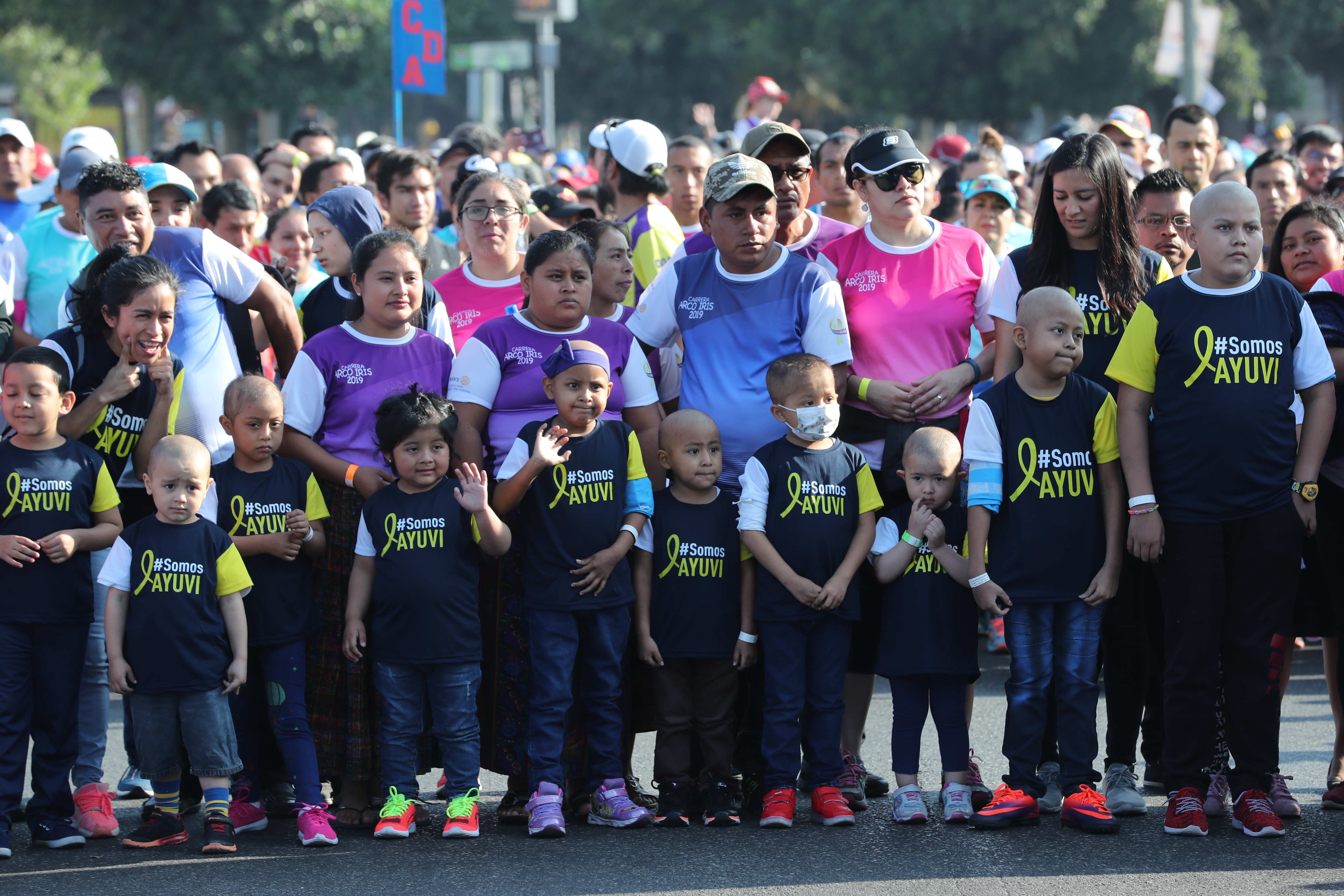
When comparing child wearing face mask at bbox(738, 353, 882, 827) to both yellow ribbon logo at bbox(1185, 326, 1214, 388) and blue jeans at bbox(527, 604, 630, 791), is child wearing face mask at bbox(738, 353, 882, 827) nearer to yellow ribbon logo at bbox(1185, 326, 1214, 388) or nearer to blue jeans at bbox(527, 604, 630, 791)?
blue jeans at bbox(527, 604, 630, 791)

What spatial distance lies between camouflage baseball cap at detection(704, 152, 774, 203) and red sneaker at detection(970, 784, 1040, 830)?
7.32 ft

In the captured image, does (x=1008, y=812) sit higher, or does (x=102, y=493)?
(x=102, y=493)

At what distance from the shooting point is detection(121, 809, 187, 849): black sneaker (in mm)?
5055

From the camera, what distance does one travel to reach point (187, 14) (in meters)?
28.8

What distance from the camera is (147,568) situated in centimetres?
495

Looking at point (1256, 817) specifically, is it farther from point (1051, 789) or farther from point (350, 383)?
point (350, 383)

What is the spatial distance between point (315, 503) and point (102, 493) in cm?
73

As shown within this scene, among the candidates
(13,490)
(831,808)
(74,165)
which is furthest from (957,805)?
(74,165)

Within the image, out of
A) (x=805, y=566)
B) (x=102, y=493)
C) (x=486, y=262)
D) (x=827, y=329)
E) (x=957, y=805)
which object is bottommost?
(x=957, y=805)

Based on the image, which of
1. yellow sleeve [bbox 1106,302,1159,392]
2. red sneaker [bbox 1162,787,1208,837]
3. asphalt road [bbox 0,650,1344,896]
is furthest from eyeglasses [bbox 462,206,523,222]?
red sneaker [bbox 1162,787,1208,837]

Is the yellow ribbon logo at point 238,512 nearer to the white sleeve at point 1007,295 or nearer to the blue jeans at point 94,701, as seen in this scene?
the blue jeans at point 94,701

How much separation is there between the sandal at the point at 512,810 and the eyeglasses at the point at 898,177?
8.45ft

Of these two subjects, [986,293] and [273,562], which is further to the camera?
[986,293]

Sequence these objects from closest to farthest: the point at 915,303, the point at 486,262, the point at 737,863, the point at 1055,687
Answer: the point at 737,863 → the point at 1055,687 → the point at 915,303 → the point at 486,262
